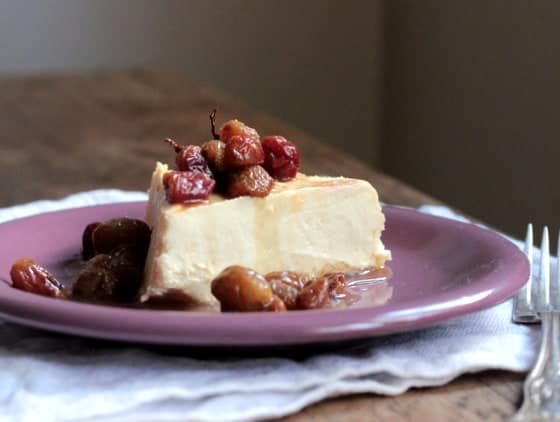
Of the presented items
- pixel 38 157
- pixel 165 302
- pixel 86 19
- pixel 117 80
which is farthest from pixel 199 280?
pixel 86 19

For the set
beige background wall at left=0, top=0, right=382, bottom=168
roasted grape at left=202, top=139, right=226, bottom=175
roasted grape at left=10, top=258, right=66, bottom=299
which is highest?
roasted grape at left=202, top=139, right=226, bottom=175

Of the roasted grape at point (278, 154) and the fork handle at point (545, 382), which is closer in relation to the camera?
the fork handle at point (545, 382)

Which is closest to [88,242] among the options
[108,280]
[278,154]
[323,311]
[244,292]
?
[108,280]

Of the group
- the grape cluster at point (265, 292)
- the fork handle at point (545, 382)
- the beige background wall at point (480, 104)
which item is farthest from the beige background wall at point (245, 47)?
the fork handle at point (545, 382)

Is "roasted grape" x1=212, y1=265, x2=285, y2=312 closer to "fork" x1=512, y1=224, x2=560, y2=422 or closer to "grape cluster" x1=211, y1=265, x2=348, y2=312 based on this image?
"grape cluster" x1=211, y1=265, x2=348, y2=312

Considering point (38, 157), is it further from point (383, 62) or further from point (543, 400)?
A: point (383, 62)

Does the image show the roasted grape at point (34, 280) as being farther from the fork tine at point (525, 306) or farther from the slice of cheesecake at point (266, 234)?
the fork tine at point (525, 306)

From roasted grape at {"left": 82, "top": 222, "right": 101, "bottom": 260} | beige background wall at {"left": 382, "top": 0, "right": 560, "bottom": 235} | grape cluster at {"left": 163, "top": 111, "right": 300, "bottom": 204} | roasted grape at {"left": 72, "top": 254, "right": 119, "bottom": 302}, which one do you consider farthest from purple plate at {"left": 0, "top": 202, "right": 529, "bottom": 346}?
beige background wall at {"left": 382, "top": 0, "right": 560, "bottom": 235}

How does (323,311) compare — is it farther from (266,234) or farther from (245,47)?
(245,47)
